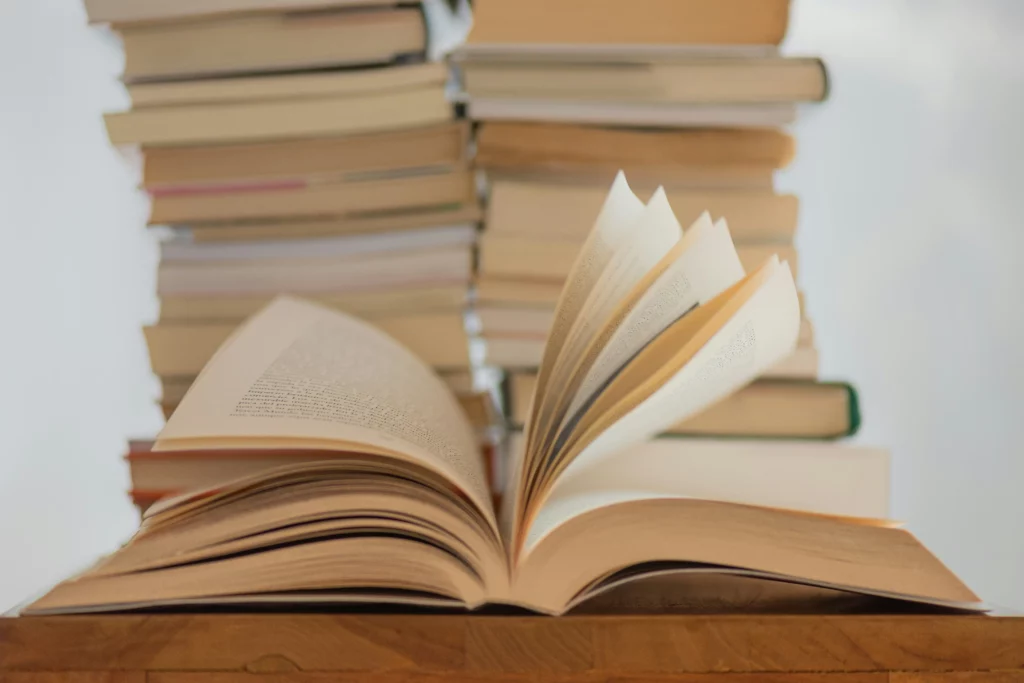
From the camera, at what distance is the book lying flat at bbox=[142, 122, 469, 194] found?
67 cm

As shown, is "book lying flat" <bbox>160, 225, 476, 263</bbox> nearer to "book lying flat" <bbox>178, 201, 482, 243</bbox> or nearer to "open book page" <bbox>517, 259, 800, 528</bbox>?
"book lying flat" <bbox>178, 201, 482, 243</bbox>

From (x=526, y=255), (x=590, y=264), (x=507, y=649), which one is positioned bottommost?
(x=507, y=649)

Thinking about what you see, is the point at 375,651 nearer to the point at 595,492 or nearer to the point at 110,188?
the point at 595,492

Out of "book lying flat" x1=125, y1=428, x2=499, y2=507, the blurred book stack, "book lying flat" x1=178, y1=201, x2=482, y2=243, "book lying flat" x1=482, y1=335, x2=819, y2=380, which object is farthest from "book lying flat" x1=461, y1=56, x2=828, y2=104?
"book lying flat" x1=125, y1=428, x2=499, y2=507

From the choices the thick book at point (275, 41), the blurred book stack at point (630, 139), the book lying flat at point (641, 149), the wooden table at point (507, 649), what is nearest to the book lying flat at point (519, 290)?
the blurred book stack at point (630, 139)

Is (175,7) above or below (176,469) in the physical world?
above

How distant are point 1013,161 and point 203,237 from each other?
34.3 inches

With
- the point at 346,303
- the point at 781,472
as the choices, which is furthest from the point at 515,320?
the point at 781,472

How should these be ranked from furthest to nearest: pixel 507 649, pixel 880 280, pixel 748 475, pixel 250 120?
1. pixel 880 280
2. pixel 250 120
3. pixel 748 475
4. pixel 507 649

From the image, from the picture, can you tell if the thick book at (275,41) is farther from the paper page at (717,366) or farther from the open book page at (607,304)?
the paper page at (717,366)

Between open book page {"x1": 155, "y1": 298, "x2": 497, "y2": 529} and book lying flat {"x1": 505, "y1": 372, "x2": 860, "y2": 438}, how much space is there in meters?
0.22

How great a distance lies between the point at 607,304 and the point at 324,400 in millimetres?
183

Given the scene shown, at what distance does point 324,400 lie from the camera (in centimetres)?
45

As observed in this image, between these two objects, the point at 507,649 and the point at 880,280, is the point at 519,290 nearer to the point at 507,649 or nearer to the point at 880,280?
the point at 507,649
